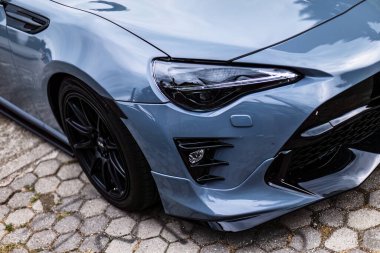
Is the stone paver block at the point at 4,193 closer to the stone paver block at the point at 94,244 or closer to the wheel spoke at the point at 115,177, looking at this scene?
the stone paver block at the point at 94,244

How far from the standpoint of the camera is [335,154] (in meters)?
2.73

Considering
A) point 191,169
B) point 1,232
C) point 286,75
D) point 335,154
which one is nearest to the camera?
point 286,75

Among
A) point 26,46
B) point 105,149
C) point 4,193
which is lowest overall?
point 4,193

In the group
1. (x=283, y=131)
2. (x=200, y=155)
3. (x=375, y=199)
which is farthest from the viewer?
(x=375, y=199)

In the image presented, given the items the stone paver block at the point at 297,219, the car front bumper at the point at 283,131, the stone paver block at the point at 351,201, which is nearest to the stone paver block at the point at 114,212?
the car front bumper at the point at 283,131

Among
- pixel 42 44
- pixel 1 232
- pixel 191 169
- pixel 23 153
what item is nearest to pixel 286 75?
pixel 191 169

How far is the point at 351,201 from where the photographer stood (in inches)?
116

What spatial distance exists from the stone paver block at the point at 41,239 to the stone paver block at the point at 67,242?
0.05 meters

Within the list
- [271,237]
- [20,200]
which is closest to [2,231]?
[20,200]

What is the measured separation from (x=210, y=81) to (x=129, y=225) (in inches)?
42.9

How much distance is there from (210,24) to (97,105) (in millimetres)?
704

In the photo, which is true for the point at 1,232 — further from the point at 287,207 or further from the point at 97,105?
the point at 287,207

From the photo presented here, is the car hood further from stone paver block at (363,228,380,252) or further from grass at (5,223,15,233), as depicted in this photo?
grass at (5,223,15,233)

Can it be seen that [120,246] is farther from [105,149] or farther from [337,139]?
[337,139]
